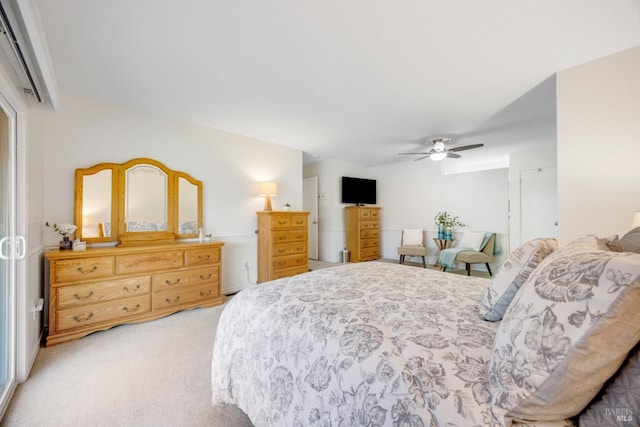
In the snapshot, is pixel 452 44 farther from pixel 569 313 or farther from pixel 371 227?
pixel 371 227

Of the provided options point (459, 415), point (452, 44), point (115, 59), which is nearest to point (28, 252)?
point (115, 59)

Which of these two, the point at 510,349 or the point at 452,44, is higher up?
the point at 452,44

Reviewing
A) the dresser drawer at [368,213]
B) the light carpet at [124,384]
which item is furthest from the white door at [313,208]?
the light carpet at [124,384]

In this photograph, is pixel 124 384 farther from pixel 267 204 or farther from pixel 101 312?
pixel 267 204

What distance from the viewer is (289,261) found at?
3926 mm

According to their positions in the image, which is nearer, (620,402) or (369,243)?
(620,402)

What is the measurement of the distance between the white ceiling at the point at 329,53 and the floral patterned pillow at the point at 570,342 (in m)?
1.61

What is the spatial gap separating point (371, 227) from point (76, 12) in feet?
17.9

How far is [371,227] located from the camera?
6.05 m

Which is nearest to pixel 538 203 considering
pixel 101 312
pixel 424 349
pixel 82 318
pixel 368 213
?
pixel 368 213

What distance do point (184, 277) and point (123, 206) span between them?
1021mm

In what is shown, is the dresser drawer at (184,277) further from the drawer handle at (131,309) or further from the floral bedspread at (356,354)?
the floral bedspread at (356,354)

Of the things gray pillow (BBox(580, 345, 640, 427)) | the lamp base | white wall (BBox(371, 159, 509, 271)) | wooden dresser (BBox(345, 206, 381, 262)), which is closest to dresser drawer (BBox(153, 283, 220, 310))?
the lamp base

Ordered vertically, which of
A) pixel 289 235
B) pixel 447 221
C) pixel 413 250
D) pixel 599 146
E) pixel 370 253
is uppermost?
pixel 599 146
